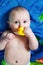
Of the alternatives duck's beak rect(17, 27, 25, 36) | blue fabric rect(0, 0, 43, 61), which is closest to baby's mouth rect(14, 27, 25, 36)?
duck's beak rect(17, 27, 25, 36)

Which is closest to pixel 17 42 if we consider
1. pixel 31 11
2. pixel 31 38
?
pixel 31 38

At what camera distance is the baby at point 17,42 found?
1383 millimetres

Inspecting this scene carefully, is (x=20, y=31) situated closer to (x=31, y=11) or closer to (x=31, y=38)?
(x=31, y=38)

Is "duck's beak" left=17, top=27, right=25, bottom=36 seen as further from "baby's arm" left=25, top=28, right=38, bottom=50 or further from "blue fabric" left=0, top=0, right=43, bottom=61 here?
"blue fabric" left=0, top=0, right=43, bottom=61

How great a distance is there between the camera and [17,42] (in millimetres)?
1456

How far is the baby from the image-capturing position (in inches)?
54.4

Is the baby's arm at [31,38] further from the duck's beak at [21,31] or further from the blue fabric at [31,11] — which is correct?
the blue fabric at [31,11]

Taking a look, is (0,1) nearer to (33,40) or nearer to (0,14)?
(0,14)

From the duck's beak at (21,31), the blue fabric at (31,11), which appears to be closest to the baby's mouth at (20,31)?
the duck's beak at (21,31)

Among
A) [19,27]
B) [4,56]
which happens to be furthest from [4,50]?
[19,27]

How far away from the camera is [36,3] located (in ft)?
4.91

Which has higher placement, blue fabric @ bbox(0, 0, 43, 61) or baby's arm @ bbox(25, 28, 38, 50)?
blue fabric @ bbox(0, 0, 43, 61)

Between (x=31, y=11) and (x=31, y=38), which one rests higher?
(x=31, y=11)

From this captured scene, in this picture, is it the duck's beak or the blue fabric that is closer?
the duck's beak
